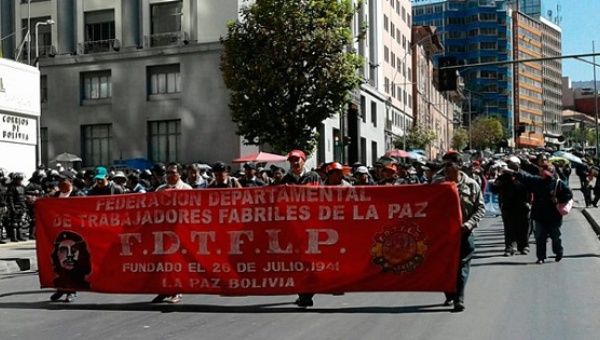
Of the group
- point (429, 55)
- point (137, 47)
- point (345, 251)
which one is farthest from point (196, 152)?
point (429, 55)

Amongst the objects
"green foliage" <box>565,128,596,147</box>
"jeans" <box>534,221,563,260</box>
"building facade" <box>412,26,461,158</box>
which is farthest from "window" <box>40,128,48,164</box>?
"green foliage" <box>565,128,596,147</box>

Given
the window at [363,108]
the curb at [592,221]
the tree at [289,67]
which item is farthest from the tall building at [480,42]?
the curb at [592,221]

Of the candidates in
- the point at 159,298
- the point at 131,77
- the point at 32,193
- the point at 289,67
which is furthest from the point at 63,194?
the point at 131,77

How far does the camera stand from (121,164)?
134ft

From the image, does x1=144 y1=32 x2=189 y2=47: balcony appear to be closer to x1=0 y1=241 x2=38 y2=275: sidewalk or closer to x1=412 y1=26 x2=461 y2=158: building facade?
x1=0 y1=241 x2=38 y2=275: sidewalk

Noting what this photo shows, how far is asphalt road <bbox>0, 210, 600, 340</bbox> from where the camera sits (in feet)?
27.6

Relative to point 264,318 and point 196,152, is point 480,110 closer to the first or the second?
point 196,152

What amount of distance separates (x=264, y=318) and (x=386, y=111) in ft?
197

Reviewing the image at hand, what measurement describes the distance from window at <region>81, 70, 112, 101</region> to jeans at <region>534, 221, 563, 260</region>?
33105 mm

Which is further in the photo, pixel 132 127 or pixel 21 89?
pixel 132 127

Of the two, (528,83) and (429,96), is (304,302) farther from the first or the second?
(528,83)

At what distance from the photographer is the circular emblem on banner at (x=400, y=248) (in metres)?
9.80

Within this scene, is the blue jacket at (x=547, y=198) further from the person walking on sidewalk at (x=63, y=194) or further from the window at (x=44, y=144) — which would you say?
the window at (x=44, y=144)

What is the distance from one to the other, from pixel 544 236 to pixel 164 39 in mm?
31654
